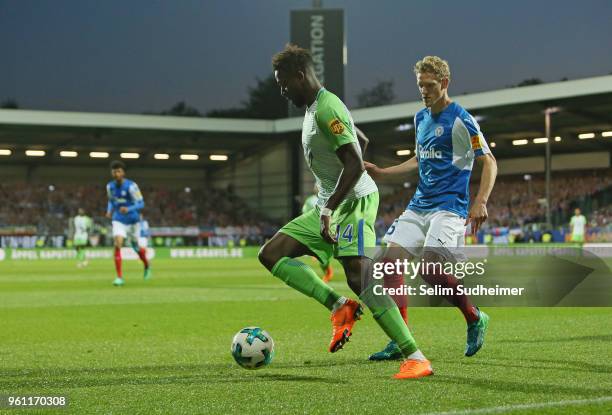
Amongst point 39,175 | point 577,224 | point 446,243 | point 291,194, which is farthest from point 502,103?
point 446,243

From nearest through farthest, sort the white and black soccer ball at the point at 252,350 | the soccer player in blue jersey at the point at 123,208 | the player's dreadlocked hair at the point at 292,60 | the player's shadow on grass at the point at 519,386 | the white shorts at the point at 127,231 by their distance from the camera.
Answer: the player's shadow on grass at the point at 519,386 → the player's dreadlocked hair at the point at 292,60 → the white and black soccer ball at the point at 252,350 → the soccer player in blue jersey at the point at 123,208 → the white shorts at the point at 127,231

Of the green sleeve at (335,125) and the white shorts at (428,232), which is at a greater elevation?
the green sleeve at (335,125)

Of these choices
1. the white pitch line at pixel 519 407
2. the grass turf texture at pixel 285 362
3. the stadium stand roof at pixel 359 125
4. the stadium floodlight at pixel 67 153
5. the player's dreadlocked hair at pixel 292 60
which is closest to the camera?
the white pitch line at pixel 519 407

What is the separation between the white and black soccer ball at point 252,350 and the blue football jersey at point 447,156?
1598 millimetres

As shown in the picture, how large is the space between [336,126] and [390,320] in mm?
1320

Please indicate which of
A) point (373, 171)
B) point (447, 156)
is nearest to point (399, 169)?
point (373, 171)

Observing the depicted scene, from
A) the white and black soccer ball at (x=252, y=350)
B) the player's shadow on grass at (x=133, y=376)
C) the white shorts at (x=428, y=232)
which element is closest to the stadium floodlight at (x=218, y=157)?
the white shorts at (x=428, y=232)

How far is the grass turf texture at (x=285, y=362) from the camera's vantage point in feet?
16.7

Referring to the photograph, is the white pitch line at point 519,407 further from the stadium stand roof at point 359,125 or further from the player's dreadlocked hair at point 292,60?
the stadium stand roof at point 359,125

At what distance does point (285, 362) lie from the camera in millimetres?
6984

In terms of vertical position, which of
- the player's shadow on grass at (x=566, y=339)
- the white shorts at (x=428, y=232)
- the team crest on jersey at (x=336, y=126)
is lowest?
the player's shadow on grass at (x=566, y=339)

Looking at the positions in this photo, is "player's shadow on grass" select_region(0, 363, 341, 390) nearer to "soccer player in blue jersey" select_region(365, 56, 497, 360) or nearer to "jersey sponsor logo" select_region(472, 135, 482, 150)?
"soccer player in blue jersey" select_region(365, 56, 497, 360)

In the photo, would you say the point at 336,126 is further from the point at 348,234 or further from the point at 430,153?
the point at 430,153

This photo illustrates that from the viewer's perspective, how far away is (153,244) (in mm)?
52844
